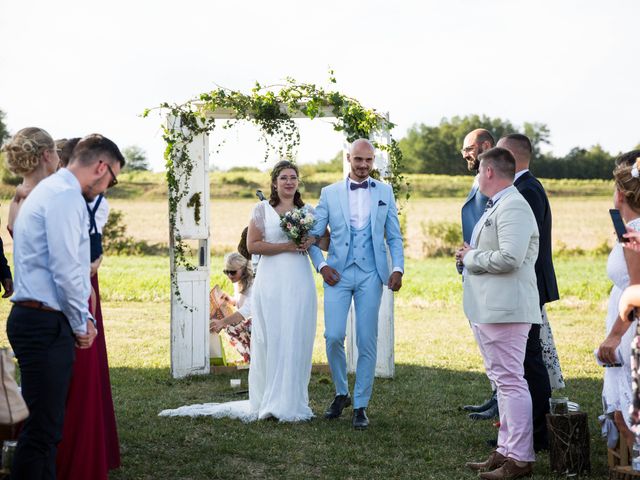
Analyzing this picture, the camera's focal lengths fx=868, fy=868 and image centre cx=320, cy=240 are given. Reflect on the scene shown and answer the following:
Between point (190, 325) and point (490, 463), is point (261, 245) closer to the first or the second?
point (190, 325)

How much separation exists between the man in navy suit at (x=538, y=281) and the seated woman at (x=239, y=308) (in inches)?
167

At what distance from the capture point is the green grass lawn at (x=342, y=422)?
5.98 meters

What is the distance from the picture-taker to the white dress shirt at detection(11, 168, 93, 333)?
13.6 ft

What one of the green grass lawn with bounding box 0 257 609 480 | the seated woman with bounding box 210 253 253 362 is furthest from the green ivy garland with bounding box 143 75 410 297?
the green grass lawn with bounding box 0 257 609 480

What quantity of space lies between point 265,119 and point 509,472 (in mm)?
5213

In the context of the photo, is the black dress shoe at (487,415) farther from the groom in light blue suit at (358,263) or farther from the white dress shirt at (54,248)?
the white dress shirt at (54,248)

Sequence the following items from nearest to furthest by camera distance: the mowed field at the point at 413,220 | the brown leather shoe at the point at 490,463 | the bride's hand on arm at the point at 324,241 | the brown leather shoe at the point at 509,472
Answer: the brown leather shoe at the point at 509,472, the brown leather shoe at the point at 490,463, the bride's hand on arm at the point at 324,241, the mowed field at the point at 413,220

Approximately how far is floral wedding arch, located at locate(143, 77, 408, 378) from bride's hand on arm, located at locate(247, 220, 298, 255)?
196 cm

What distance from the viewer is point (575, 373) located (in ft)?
32.4

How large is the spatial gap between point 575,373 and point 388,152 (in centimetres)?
331

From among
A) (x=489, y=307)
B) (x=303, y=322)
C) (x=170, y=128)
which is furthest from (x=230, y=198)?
(x=489, y=307)

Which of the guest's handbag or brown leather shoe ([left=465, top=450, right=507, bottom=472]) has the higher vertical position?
the guest's handbag

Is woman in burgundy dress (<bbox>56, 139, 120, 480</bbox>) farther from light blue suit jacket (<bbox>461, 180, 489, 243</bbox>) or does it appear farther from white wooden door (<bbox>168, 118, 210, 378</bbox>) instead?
white wooden door (<bbox>168, 118, 210, 378</bbox>)

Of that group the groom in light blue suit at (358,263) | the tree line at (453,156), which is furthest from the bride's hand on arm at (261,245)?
the tree line at (453,156)
